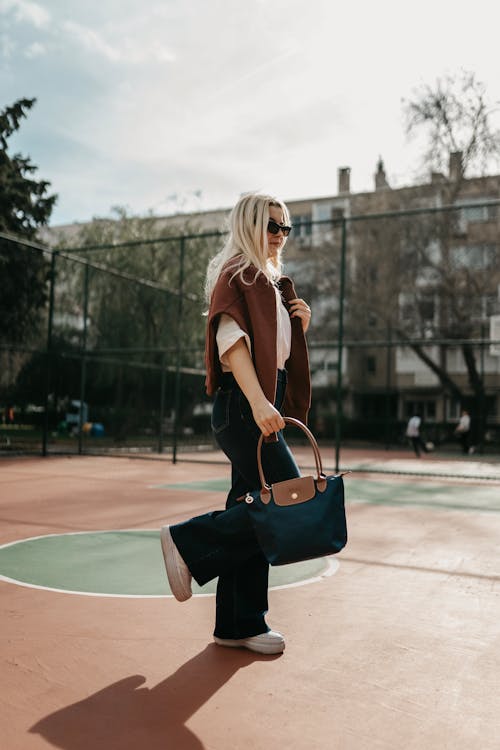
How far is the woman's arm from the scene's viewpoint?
2643 mm

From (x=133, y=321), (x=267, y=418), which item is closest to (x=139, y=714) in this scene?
(x=267, y=418)

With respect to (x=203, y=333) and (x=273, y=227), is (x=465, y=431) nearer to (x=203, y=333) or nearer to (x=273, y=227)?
(x=203, y=333)

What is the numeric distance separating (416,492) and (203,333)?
12.1 metres

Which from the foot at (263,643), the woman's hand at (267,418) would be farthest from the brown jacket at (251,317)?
the foot at (263,643)

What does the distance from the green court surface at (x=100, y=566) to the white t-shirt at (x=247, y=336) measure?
5.48 feet

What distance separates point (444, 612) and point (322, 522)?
1485 mm

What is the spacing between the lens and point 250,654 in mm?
2986

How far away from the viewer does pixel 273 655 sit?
297 cm

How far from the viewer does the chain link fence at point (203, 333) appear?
1379 centimetres

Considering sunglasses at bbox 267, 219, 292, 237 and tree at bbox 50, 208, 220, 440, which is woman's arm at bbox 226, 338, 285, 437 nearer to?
sunglasses at bbox 267, 219, 292, 237

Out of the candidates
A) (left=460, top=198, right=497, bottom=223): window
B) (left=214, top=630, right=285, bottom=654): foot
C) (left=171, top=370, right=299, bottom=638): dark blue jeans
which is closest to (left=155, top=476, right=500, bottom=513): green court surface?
(left=214, top=630, right=285, bottom=654): foot

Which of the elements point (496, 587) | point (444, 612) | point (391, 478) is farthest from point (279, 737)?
point (391, 478)

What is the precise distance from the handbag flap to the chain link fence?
28.0ft

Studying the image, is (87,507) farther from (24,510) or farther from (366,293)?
(366,293)
